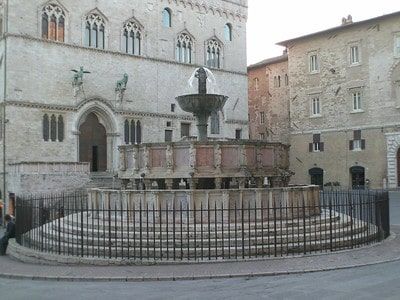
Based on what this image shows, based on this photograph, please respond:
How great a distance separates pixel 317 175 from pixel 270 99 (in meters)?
10.7

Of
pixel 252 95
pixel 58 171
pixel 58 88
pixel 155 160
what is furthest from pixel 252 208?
pixel 252 95

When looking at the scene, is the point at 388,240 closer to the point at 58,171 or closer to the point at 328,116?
the point at 58,171

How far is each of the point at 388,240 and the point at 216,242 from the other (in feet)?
16.6

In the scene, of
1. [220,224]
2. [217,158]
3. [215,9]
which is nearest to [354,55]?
[215,9]

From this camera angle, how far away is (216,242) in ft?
35.9

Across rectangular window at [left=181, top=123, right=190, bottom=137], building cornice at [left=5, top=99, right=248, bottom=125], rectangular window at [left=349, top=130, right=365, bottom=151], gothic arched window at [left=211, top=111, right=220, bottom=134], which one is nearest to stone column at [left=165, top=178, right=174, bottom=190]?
building cornice at [left=5, top=99, right=248, bottom=125]

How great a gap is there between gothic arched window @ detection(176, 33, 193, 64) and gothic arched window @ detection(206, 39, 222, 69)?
1.63 meters

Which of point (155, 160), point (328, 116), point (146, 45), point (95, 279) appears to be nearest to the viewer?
point (95, 279)

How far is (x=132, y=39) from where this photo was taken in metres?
36.8

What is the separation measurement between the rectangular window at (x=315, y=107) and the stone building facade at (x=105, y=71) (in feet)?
19.1

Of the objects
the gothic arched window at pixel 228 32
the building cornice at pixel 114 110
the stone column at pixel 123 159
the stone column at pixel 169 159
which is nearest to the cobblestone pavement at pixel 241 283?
the stone column at pixel 169 159

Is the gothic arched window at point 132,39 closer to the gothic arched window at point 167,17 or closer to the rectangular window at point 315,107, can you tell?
the gothic arched window at point 167,17

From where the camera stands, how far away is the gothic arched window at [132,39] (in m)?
36.3

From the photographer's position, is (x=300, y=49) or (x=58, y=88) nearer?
(x=58, y=88)
